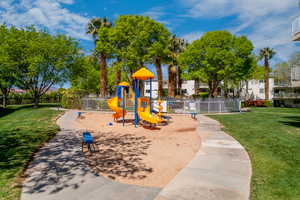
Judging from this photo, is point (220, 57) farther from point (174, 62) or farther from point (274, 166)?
point (274, 166)

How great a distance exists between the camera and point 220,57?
2542 centimetres

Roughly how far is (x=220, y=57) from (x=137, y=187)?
2432 cm

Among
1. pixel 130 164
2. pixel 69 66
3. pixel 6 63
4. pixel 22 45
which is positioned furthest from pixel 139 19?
pixel 130 164

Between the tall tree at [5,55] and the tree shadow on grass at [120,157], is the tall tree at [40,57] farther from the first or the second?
the tree shadow on grass at [120,157]

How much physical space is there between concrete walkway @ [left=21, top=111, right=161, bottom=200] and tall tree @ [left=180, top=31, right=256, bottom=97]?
76.9 feet

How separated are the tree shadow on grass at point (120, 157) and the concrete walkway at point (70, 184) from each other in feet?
1.42

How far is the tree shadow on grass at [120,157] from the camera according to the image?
533 cm

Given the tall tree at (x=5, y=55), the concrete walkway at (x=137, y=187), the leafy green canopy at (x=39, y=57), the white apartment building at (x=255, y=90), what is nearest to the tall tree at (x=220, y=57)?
the leafy green canopy at (x=39, y=57)

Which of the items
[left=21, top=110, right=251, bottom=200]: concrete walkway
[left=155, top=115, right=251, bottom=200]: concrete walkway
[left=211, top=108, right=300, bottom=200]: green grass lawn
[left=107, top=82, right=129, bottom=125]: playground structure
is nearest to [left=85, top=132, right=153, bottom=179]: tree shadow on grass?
[left=21, top=110, right=251, bottom=200]: concrete walkway

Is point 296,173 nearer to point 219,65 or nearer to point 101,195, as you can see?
point 101,195

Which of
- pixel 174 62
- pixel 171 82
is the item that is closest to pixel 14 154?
pixel 171 82

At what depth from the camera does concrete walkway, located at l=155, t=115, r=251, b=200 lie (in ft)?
12.3

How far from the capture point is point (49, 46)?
26.5 meters

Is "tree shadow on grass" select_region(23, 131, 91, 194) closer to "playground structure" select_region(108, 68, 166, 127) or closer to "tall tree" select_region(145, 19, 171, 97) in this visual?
"playground structure" select_region(108, 68, 166, 127)
